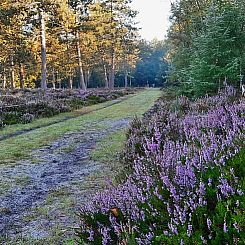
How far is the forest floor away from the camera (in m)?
3.28

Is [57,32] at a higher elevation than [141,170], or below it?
higher

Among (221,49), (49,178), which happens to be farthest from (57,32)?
(49,178)

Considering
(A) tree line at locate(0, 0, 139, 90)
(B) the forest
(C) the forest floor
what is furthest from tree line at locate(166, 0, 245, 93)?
(A) tree line at locate(0, 0, 139, 90)

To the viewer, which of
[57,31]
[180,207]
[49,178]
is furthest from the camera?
[57,31]

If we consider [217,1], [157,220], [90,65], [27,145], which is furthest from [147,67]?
[157,220]

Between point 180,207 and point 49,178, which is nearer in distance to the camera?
point 180,207

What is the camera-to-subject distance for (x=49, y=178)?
16.7 feet

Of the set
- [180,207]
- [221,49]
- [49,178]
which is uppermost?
[221,49]

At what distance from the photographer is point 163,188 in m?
2.37

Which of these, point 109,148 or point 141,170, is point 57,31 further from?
point 141,170

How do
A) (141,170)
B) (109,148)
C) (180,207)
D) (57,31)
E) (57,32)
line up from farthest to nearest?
(57,32), (57,31), (109,148), (141,170), (180,207)

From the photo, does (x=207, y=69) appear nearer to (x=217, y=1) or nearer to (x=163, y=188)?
(x=217, y=1)

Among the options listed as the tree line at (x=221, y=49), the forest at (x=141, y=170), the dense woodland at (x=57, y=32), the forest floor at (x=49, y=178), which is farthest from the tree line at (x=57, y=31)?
the forest floor at (x=49, y=178)

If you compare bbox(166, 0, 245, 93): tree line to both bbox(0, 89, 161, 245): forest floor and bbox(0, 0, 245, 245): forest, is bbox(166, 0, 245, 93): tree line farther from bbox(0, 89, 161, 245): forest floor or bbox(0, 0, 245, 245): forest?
bbox(0, 89, 161, 245): forest floor
